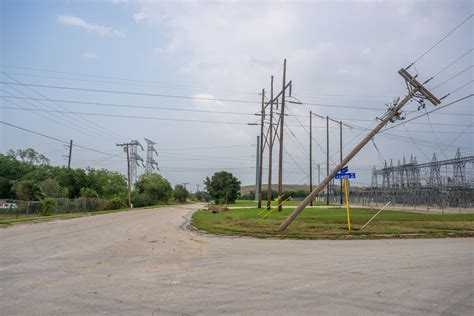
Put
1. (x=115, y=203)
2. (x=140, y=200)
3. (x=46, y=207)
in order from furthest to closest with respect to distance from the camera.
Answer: (x=140, y=200) < (x=115, y=203) < (x=46, y=207)

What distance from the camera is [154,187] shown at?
8006cm

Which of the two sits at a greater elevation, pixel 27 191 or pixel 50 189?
pixel 50 189

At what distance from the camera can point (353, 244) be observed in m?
12.3

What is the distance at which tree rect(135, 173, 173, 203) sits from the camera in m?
79.9

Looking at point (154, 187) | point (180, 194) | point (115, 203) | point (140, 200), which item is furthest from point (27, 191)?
point (180, 194)

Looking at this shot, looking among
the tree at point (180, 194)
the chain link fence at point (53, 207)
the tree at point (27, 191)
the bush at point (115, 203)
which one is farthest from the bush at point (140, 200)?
the tree at point (180, 194)

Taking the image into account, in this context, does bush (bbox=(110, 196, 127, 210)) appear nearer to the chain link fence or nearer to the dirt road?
the chain link fence

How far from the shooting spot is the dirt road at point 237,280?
5.14m

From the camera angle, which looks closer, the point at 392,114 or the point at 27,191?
the point at 392,114

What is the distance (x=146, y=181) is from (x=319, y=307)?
79.3 meters

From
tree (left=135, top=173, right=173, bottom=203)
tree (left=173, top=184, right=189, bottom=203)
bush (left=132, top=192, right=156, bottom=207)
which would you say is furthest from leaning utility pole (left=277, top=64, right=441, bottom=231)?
tree (left=173, top=184, right=189, bottom=203)

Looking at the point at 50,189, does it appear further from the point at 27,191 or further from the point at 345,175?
the point at 345,175

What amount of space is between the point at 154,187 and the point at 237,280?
248ft

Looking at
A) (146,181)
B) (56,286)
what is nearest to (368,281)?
(56,286)
